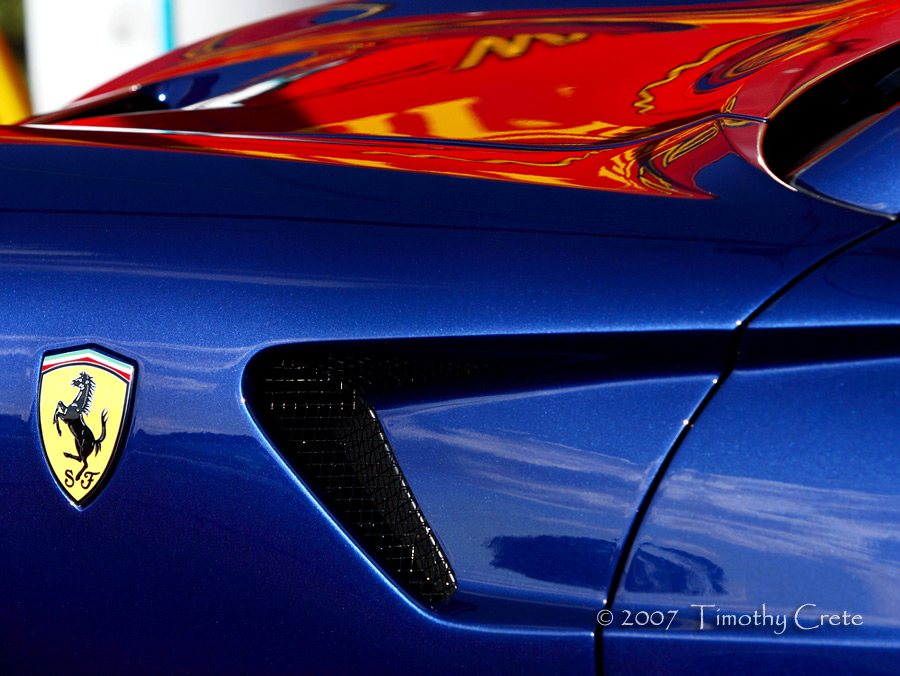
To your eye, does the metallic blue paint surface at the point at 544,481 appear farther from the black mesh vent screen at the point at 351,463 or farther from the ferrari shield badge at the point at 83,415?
the ferrari shield badge at the point at 83,415

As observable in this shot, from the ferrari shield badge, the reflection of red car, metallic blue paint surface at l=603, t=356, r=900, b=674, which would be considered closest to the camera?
metallic blue paint surface at l=603, t=356, r=900, b=674

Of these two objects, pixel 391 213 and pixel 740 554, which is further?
pixel 391 213

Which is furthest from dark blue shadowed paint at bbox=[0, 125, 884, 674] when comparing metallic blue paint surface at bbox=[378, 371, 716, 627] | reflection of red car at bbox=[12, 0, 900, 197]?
reflection of red car at bbox=[12, 0, 900, 197]

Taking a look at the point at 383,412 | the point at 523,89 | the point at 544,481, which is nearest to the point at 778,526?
the point at 544,481

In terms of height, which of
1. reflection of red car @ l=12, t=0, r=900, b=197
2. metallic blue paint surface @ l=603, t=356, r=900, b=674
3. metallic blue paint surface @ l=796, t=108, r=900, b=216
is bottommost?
metallic blue paint surface @ l=603, t=356, r=900, b=674

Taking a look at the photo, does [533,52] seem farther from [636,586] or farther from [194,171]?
[636,586]

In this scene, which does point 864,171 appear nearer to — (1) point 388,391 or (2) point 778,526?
(2) point 778,526

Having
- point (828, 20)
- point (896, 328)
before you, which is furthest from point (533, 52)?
point (896, 328)

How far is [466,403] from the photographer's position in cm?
94

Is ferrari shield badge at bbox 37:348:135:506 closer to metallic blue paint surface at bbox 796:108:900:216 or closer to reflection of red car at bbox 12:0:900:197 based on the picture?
reflection of red car at bbox 12:0:900:197

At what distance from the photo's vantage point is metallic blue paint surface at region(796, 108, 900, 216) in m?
0.97

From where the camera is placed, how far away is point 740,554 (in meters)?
0.84

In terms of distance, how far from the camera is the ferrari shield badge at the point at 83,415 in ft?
3.37

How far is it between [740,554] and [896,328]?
229mm
